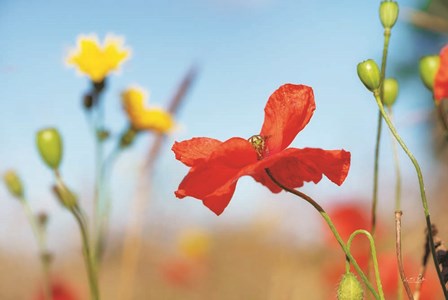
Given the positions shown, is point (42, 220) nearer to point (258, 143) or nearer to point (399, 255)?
point (258, 143)

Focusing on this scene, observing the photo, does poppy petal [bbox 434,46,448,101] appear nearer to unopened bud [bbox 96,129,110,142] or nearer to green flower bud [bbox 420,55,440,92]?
green flower bud [bbox 420,55,440,92]

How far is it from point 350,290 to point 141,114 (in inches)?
28.7

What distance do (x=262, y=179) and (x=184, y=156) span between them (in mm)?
68

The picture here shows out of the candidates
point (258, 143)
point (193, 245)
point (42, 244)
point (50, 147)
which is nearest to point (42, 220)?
point (42, 244)

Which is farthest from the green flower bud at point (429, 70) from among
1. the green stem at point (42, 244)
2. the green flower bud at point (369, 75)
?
the green stem at point (42, 244)

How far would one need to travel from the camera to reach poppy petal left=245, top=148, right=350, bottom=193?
385 millimetres

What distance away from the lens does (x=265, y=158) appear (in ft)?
1.33

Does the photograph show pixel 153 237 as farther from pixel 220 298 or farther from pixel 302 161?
pixel 302 161

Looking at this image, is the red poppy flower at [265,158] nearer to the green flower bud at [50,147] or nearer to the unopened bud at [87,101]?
the green flower bud at [50,147]

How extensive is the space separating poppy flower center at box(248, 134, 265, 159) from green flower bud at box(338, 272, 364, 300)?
0.10m

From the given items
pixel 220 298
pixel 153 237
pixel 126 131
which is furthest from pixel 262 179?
pixel 153 237

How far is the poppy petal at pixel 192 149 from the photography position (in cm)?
43

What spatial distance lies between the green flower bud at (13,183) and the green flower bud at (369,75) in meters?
0.53

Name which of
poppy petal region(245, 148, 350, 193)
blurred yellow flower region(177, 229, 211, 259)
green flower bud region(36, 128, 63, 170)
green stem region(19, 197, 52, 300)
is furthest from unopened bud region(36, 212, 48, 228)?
blurred yellow flower region(177, 229, 211, 259)
